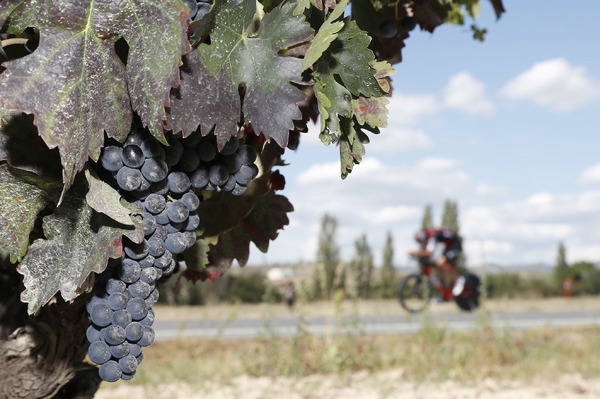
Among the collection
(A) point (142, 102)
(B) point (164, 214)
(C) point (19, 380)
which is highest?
(A) point (142, 102)

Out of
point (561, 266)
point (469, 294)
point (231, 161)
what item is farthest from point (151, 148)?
point (561, 266)

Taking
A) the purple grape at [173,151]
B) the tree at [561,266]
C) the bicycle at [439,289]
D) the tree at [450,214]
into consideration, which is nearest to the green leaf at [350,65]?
the purple grape at [173,151]

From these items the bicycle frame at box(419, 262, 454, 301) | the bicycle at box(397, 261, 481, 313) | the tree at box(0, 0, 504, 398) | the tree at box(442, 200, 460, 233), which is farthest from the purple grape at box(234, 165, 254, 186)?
the tree at box(442, 200, 460, 233)

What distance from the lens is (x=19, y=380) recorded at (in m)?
1.26

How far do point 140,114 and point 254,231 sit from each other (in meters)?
0.51

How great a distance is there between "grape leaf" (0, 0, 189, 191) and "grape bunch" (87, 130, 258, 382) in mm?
97

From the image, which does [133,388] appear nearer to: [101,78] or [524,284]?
[101,78]

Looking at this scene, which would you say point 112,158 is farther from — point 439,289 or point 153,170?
point 439,289

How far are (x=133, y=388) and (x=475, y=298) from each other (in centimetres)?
911

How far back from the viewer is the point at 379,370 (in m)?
5.55

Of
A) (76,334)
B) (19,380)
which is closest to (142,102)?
(76,334)

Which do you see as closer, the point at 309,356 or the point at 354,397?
the point at 354,397

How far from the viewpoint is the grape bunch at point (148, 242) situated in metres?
0.85

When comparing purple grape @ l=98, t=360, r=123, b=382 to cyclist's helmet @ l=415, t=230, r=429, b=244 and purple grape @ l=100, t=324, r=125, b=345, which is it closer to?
purple grape @ l=100, t=324, r=125, b=345
